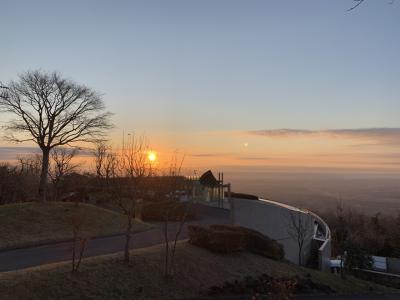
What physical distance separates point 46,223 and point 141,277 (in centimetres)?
1051

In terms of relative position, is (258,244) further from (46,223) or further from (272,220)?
(46,223)

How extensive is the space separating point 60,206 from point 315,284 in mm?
15025

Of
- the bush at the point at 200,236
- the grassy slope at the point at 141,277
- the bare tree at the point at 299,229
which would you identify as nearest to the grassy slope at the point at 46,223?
the bush at the point at 200,236

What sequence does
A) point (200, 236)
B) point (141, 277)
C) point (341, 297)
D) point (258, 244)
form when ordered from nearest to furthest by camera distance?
point (141, 277) < point (341, 297) < point (200, 236) < point (258, 244)

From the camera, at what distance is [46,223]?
74.2 ft

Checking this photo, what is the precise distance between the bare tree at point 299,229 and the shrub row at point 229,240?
548 cm

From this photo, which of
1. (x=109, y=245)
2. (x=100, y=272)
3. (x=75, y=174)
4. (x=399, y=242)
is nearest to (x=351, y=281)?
(x=109, y=245)

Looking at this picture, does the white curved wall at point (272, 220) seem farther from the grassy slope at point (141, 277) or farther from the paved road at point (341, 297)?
the paved road at point (341, 297)

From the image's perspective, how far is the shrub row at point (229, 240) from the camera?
1852 cm

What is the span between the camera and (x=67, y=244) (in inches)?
773

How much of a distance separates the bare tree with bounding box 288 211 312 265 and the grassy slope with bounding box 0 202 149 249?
838cm

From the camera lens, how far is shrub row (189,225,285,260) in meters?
18.5

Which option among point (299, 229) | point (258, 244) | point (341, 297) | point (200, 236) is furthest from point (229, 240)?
point (299, 229)

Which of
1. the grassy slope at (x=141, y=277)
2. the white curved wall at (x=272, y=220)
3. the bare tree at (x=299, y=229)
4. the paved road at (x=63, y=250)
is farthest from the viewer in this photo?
the white curved wall at (x=272, y=220)
